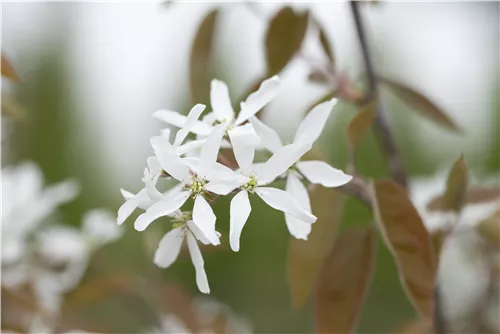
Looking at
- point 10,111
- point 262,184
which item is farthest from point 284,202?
point 10,111

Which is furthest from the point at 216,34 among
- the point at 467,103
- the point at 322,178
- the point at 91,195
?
the point at 91,195

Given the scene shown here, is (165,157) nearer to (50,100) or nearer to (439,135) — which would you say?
(439,135)

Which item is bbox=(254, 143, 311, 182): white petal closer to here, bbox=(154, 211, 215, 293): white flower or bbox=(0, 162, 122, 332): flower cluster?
bbox=(154, 211, 215, 293): white flower

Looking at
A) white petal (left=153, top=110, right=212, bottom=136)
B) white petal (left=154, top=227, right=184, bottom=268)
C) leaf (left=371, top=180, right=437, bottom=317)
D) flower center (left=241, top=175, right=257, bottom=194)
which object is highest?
white petal (left=153, top=110, right=212, bottom=136)

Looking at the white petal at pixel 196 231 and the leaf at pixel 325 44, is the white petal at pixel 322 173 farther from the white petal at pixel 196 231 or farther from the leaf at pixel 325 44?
the leaf at pixel 325 44

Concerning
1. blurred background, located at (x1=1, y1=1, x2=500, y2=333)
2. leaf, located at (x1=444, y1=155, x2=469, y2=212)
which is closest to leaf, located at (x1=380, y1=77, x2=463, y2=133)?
leaf, located at (x1=444, y1=155, x2=469, y2=212)

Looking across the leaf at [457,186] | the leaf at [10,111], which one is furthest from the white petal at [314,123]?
the leaf at [10,111]

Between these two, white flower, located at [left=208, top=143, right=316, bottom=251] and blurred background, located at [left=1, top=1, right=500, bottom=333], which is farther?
blurred background, located at [left=1, top=1, right=500, bottom=333]
